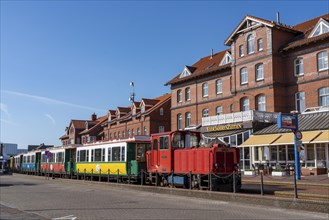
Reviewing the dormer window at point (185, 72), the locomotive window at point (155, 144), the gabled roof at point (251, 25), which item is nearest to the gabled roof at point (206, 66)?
the dormer window at point (185, 72)

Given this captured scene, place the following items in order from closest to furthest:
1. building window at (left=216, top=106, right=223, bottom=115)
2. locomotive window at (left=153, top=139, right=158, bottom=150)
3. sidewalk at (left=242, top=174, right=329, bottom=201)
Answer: sidewalk at (left=242, top=174, right=329, bottom=201)
locomotive window at (left=153, top=139, right=158, bottom=150)
building window at (left=216, top=106, right=223, bottom=115)

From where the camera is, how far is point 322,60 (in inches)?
1335

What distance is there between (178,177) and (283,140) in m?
13.3

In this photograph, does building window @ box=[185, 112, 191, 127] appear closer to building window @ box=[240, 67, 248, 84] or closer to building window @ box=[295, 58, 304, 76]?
building window @ box=[240, 67, 248, 84]

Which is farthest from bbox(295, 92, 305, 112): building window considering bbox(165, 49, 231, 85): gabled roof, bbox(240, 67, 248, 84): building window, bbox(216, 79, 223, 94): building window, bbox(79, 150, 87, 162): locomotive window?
bbox(79, 150, 87, 162): locomotive window

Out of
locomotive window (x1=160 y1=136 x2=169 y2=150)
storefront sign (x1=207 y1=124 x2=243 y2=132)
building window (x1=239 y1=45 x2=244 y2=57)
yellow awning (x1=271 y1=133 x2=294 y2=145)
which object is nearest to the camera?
locomotive window (x1=160 y1=136 x2=169 y2=150)

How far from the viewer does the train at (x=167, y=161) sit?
18.0m

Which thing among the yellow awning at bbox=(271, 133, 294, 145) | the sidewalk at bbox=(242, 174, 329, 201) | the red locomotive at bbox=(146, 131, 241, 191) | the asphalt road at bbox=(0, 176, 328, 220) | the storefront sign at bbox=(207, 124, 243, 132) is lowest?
the asphalt road at bbox=(0, 176, 328, 220)

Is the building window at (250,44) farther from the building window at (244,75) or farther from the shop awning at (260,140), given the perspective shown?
the shop awning at (260,140)

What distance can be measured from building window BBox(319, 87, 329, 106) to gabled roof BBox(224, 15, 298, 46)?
25.9 feet

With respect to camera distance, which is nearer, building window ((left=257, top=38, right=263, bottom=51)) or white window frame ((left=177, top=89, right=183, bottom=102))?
building window ((left=257, top=38, right=263, bottom=51))

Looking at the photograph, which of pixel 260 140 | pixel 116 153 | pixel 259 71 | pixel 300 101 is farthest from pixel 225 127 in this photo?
pixel 116 153

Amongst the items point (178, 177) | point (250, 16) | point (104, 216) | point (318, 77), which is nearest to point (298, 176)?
point (178, 177)

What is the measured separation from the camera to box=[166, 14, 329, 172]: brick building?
34.4 metres
